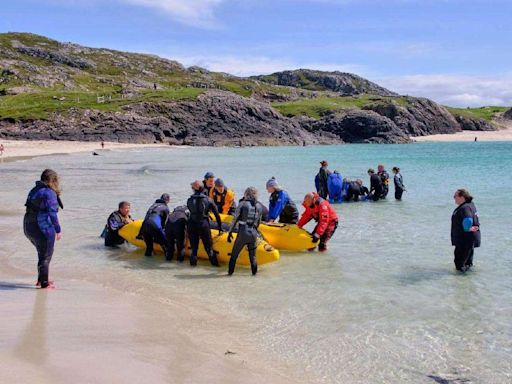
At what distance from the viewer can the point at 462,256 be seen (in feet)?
Result: 33.9

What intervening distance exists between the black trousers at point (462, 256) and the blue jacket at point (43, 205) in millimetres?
7203

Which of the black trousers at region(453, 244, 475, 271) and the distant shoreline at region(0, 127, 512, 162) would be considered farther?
the distant shoreline at region(0, 127, 512, 162)

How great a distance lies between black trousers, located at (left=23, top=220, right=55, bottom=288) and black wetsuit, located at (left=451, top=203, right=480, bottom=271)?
23.3 feet

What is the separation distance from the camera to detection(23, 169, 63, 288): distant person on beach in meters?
8.47

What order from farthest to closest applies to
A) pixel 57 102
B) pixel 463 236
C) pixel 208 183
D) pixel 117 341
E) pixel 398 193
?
1. pixel 57 102
2. pixel 398 193
3. pixel 208 183
4. pixel 463 236
5. pixel 117 341

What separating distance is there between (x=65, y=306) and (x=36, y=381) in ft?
9.30

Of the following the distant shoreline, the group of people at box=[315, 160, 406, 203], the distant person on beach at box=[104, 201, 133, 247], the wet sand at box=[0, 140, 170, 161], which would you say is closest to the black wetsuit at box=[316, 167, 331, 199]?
the group of people at box=[315, 160, 406, 203]

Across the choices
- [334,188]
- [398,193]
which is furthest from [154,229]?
[398,193]

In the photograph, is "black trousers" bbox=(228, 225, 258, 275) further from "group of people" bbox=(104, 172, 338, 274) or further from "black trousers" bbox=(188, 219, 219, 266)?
"black trousers" bbox=(188, 219, 219, 266)

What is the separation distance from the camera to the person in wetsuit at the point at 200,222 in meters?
10.8

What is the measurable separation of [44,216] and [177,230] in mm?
3332

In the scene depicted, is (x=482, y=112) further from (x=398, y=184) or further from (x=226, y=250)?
(x=226, y=250)

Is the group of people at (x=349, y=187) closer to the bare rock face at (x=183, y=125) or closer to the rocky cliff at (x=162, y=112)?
the bare rock face at (x=183, y=125)

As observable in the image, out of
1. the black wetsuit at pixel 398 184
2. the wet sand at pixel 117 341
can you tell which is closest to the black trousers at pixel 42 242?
the wet sand at pixel 117 341
